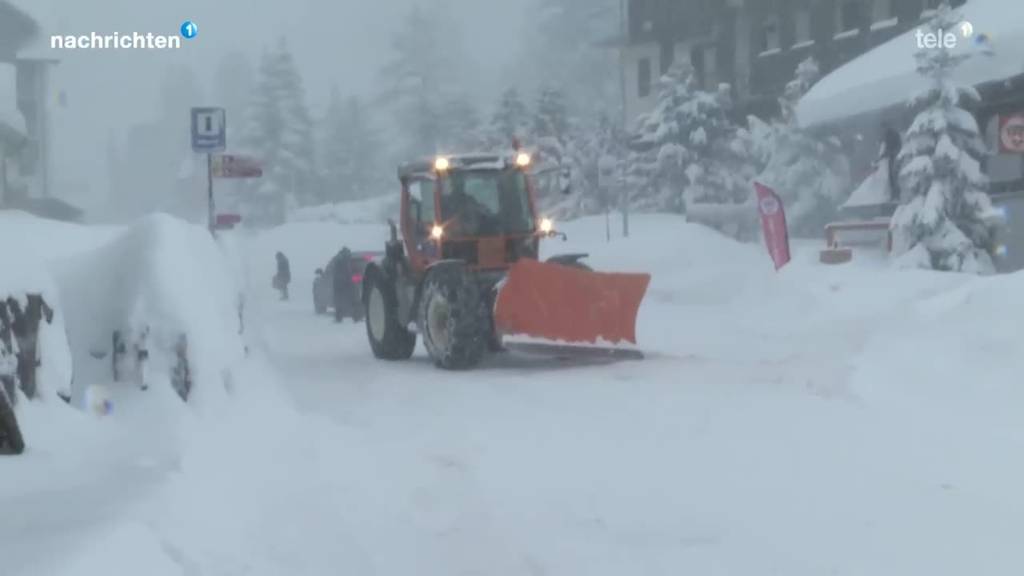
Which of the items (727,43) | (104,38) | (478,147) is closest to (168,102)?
(478,147)

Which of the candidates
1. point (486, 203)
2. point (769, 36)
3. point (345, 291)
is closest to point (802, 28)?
point (769, 36)

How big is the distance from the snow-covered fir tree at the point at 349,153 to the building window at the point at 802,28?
88.5ft

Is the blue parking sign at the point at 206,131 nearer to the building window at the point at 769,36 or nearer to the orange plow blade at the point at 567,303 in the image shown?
the orange plow blade at the point at 567,303

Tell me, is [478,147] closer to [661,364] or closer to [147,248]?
[661,364]

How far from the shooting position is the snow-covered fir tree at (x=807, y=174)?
44.5 metres

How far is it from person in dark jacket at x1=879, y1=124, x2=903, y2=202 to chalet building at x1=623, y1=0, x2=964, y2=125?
26.5ft

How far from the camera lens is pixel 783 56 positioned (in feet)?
168

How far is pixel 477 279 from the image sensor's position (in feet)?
56.1

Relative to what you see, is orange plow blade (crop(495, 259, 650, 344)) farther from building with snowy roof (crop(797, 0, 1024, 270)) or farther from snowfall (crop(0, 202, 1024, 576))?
building with snowy roof (crop(797, 0, 1024, 270))

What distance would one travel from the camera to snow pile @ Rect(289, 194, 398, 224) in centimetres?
Result: 5978

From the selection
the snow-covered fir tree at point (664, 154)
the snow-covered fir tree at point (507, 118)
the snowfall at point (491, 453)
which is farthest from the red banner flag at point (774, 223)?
the snow-covered fir tree at point (507, 118)

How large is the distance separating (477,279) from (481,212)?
113cm

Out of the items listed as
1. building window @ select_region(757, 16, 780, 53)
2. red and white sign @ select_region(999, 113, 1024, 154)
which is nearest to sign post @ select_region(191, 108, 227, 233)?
red and white sign @ select_region(999, 113, 1024, 154)

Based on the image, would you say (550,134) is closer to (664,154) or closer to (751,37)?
(664,154)
